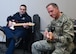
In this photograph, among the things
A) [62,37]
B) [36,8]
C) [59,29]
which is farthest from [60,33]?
[36,8]

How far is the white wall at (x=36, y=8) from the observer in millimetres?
4574

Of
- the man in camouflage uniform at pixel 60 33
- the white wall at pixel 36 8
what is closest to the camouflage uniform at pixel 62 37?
the man in camouflage uniform at pixel 60 33

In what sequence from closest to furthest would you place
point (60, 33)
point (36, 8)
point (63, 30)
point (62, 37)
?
point (62, 37) → point (63, 30) → point (60, 33) → point (36, 8)

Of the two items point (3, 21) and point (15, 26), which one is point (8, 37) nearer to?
point (15, 26)

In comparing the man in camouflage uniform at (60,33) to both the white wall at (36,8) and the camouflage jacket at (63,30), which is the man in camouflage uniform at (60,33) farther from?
the white wall at (36,8)

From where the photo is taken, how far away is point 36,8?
4668mm

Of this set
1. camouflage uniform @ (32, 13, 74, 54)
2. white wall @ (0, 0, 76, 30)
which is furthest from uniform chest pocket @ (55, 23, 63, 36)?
white wall @ (0, 0, 76, 30)

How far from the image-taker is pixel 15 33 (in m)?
4.05

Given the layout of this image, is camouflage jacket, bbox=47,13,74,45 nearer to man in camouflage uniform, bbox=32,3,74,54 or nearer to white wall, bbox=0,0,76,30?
man in camouflage uniform, bbox=32,3,74,54

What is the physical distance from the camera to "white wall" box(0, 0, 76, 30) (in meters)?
4.57

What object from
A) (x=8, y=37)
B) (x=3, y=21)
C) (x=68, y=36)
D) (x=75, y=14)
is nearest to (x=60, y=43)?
(x=68, y=36)

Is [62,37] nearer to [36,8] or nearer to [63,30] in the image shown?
[63,30]

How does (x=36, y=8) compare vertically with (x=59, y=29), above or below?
above

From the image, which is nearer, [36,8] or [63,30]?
[63,30]
